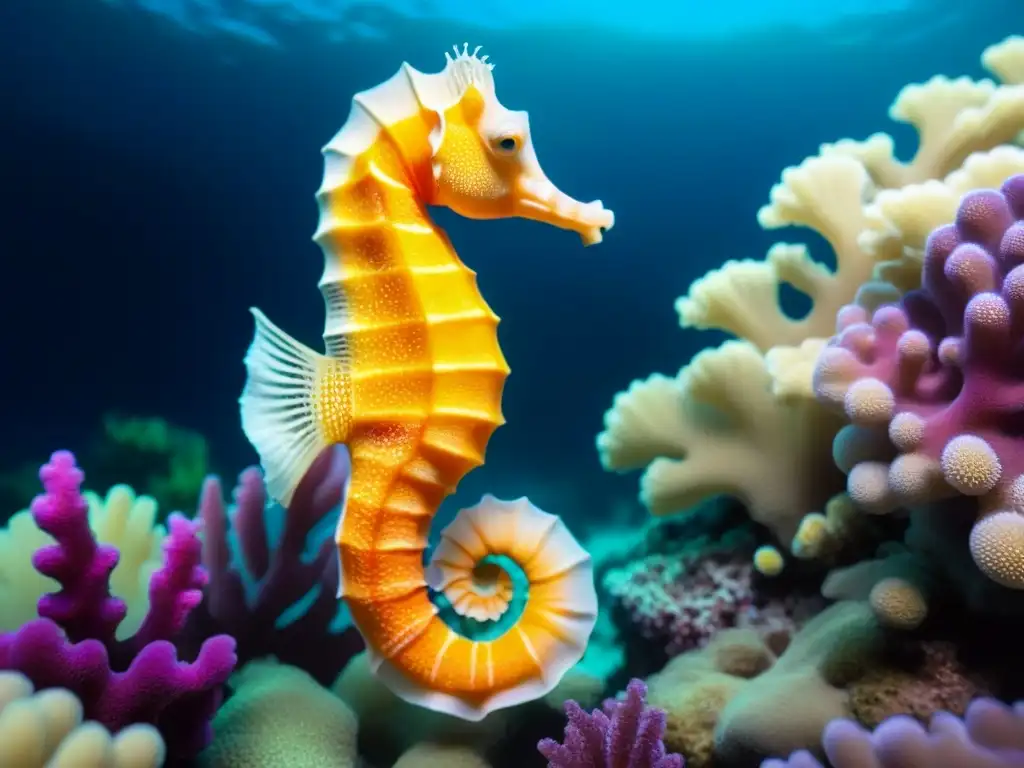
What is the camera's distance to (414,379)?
1.65 meters

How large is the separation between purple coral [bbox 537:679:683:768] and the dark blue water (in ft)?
14.8

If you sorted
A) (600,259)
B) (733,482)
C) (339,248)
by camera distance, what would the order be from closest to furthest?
(339,248) < (733,482) < (600,259)

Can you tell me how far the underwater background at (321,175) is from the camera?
501cm

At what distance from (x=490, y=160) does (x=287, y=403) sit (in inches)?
29.6

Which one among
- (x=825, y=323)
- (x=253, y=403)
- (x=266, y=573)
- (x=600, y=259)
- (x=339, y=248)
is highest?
(x=600, y=259)

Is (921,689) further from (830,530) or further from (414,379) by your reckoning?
(414,379)

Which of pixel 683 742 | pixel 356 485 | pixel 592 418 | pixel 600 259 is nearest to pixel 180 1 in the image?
pixel 600 259

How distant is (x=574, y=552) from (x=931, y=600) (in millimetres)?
857

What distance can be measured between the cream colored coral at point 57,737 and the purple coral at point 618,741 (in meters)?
0.78

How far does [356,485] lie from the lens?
1.69 metres

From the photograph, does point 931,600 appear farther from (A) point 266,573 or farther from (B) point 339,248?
(A) point 266,573

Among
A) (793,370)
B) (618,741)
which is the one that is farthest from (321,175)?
(618,741)

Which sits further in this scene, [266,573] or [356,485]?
[266,573]

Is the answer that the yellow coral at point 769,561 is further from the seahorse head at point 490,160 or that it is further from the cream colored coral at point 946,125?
the cream colored coral at point 946,125
